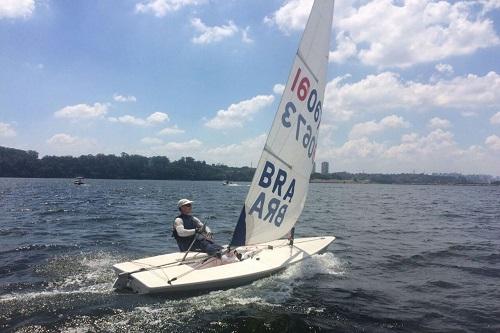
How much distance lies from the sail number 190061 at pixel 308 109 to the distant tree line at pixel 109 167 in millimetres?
120677

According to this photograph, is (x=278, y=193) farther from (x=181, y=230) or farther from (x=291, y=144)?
(x=181, y=230)

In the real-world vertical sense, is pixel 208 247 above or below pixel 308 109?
below

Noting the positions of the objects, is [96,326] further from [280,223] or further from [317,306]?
[280,223]

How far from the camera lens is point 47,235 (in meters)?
14.7

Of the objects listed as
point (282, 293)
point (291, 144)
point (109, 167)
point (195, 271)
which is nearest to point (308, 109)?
point (291, 144)

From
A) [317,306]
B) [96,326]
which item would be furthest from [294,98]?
[96,326]

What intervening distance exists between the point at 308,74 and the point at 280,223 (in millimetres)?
3439

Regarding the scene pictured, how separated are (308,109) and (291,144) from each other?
3.07 ft

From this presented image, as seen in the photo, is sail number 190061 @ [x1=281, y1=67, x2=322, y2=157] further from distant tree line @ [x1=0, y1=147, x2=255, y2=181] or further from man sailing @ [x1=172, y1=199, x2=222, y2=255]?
distant tree line @ [x1=0, y1=147, x2=255, y2=181]

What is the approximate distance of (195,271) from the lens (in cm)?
751

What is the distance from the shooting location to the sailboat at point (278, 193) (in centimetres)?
749

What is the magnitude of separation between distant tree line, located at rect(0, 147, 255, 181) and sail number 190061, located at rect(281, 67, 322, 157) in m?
121

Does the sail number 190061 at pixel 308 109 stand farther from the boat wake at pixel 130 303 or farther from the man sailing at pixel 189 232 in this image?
the boat wake at pixel 130 303

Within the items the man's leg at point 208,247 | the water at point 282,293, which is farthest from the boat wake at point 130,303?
the man's leg at point 208,247
